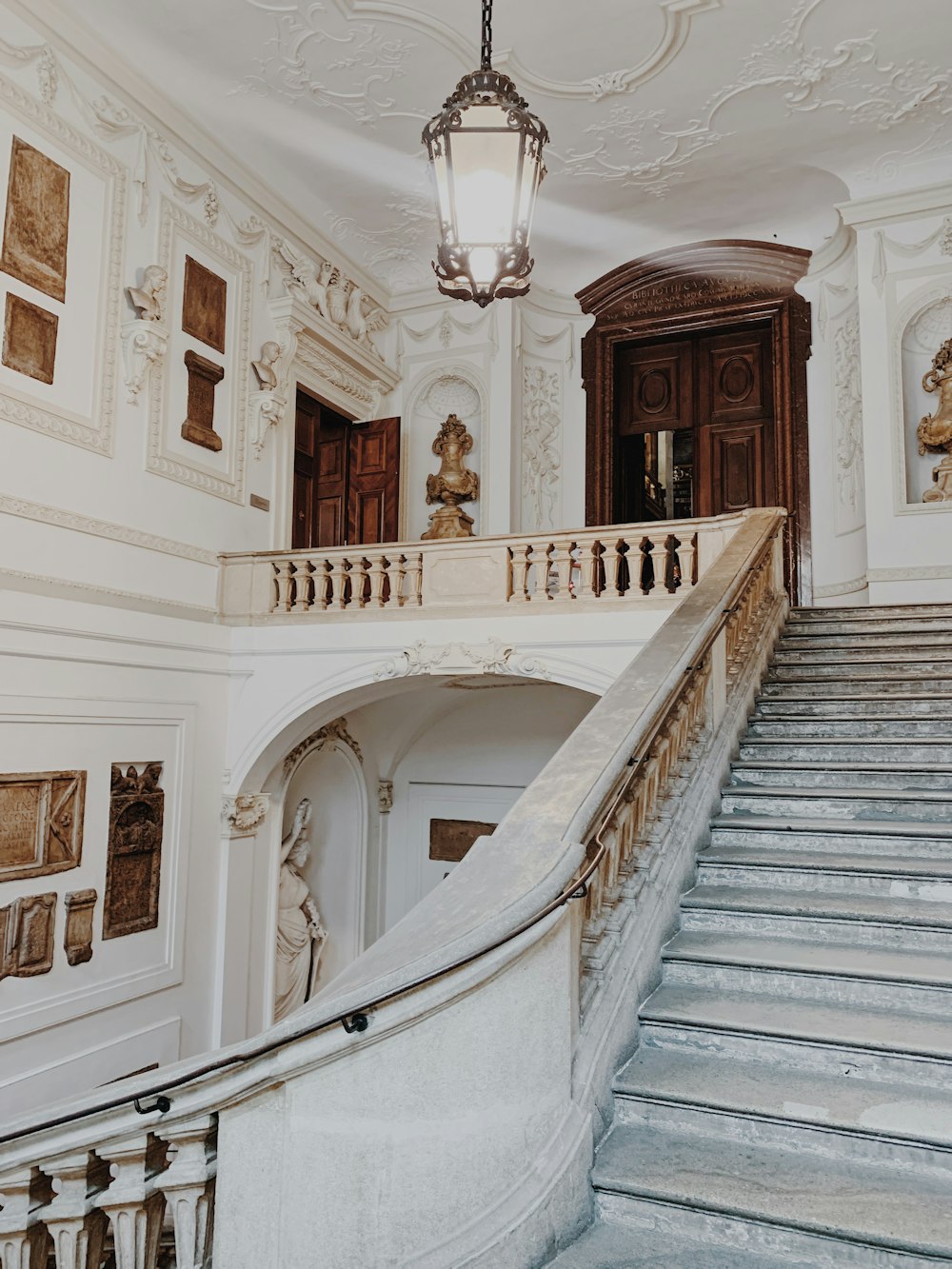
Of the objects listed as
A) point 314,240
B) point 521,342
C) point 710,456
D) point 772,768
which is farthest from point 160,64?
point 772,768

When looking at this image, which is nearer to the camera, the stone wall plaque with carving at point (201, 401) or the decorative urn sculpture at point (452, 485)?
the stone wall plaque with carving at point (201, 401)

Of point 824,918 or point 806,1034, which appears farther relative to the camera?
point 824,918

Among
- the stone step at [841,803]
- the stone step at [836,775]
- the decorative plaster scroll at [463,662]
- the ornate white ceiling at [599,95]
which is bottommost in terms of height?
the stone step at [841,803]

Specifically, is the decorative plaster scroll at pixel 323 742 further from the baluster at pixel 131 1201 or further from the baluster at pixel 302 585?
the baluster at pixel 131 1201

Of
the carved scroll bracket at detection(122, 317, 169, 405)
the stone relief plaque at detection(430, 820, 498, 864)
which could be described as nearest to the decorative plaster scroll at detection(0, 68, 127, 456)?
the carved scroll bracket at detection(122, 317, 169, 405)

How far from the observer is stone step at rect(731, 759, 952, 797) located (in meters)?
4.23

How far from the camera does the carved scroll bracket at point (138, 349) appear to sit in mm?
7332

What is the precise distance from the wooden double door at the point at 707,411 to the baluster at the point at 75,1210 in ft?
30.6

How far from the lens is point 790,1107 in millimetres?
2477

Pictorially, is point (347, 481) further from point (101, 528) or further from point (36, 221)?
point (36, 221)

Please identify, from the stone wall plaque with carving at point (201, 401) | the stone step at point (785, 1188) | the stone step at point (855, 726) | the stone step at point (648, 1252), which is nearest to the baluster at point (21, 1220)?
the stone step at point (648, 1252)

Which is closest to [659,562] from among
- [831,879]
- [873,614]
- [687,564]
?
[687,564]

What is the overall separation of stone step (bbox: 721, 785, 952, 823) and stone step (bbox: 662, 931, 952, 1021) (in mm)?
907

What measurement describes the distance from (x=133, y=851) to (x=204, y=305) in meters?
4.62
